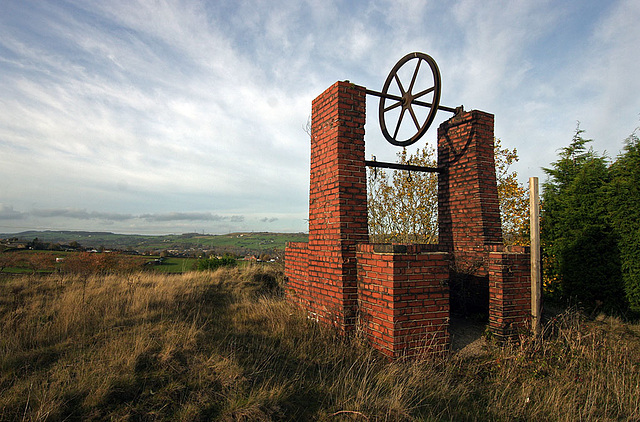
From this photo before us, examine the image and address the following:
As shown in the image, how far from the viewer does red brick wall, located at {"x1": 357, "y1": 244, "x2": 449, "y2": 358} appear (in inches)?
156

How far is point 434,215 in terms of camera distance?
10609mm

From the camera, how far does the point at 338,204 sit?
4758mm

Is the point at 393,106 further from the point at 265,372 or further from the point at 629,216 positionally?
the point at 629,216

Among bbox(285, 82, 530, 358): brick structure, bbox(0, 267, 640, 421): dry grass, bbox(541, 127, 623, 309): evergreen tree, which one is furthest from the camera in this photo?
bbox(541, 127, 623, 309): evergreen tree

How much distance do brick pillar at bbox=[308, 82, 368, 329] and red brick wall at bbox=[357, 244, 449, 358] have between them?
14.9 inches

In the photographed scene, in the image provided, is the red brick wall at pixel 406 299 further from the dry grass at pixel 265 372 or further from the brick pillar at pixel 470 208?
the brick pillar at pixel 470 208

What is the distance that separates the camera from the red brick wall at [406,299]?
156 inches

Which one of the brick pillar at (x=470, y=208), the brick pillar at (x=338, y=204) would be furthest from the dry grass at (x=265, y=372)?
the brick pillar at (x=470, y=208)

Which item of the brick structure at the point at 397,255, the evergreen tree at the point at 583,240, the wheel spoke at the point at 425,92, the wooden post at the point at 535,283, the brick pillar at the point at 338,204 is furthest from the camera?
the evergreen tree at the point at 583,240

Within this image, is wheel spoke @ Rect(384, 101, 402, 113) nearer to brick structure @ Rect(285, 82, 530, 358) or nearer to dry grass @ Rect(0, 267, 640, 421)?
brick structure @ Rect(285, 82, 530, 358)

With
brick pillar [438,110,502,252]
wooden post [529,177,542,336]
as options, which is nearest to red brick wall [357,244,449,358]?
wooden post [529,177,542,336]


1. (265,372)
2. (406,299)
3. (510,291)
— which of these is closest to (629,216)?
(510,291)

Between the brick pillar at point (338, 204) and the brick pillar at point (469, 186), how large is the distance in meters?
2.61

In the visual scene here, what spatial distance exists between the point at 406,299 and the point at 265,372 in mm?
1926
